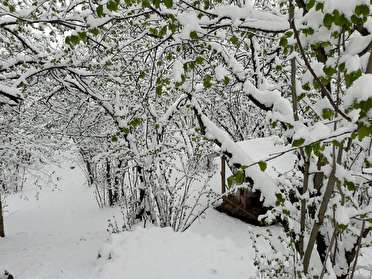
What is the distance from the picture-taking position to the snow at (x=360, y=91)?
1.46 meters

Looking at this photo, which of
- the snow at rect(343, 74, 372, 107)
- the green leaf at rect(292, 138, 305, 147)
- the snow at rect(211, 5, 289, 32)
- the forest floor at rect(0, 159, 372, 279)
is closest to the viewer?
the snow at rect(343, 74, 372, 107)

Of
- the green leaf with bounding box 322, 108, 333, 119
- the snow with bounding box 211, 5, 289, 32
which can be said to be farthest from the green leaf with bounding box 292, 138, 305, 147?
the snow with bounding box 211, 5, 289, 32

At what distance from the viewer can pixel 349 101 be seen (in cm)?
153

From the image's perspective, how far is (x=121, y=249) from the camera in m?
5.98

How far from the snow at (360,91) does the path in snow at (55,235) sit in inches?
225

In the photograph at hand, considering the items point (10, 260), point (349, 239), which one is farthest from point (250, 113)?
point (349, 239)

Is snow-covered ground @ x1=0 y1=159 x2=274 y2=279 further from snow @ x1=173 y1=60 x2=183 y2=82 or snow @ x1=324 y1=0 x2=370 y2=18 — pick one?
snow @ x1=324 y1=0 x2=370 y2=18

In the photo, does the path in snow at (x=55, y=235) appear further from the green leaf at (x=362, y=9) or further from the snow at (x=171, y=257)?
the green leaf at (x=362, y=9)

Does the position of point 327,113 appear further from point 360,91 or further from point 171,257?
point 171,257

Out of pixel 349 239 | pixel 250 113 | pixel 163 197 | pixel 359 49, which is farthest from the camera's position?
pixel 250 113

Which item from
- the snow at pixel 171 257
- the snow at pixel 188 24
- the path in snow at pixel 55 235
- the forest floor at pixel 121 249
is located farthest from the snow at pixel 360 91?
the path in snow at pixel 55 235

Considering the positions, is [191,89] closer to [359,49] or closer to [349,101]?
[359,49]

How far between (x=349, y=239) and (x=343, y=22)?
7.73 ft

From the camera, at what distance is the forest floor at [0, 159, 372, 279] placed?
5156 millimetres
